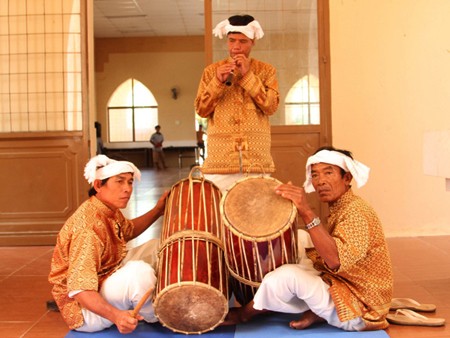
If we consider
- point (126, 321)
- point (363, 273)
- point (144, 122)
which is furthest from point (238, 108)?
point (144, 122)

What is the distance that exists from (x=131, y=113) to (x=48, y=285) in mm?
13500

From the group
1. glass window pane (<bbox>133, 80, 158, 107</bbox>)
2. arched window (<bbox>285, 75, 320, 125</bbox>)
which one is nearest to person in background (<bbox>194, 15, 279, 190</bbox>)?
arched window (<bbox>285, 75, 320, 125</bbox>)

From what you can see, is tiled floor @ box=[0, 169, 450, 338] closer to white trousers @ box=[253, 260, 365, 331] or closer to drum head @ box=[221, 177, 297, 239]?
white trousers @ box=[253, 260, 365, 331]

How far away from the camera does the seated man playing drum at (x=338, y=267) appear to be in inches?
98.4

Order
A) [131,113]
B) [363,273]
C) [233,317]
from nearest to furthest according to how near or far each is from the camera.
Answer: [363,273], [233,317], [131,113]

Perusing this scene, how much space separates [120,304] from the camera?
2686 millimetres

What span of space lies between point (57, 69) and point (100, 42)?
1095 cm

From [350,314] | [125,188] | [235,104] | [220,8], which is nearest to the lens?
[350,314]

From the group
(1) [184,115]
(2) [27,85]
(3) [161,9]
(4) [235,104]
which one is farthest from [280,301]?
(1) [184,115]

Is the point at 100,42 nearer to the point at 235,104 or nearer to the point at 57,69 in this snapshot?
the point at 57,69

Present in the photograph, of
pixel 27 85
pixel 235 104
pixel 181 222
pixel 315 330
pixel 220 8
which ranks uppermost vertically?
pixel 220 8

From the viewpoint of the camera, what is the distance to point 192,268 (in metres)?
2.54

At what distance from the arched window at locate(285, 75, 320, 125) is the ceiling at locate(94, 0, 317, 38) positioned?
494mm

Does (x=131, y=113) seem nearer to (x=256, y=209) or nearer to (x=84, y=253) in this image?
(x=84, y=253)
